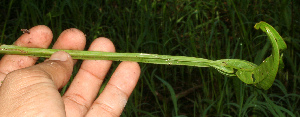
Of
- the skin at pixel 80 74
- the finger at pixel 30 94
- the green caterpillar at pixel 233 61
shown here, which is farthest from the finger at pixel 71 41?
the finger at pixel 30 94

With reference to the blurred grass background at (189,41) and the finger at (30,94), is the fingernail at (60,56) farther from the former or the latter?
the blurred grass background at (189,41)

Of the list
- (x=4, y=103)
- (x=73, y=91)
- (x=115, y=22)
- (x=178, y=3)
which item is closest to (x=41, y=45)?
(x=73, y=91)

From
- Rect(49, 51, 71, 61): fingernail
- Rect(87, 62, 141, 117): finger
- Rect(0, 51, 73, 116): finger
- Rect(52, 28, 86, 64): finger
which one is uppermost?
Rect(52, 28, 86, 64): finger

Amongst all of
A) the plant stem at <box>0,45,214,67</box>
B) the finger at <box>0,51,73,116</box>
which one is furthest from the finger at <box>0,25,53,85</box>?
the finger at <box>0,51,73,116</box>

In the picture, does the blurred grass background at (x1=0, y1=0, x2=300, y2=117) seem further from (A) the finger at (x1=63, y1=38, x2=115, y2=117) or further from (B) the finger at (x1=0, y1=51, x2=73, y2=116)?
(B) the finger at (x1=0, y1=51, x2=73, y2=116)

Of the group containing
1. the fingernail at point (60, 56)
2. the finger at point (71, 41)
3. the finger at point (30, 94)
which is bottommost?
the finger at point (30, 94)

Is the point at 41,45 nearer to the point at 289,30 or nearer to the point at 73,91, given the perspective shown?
the point at 73,91
